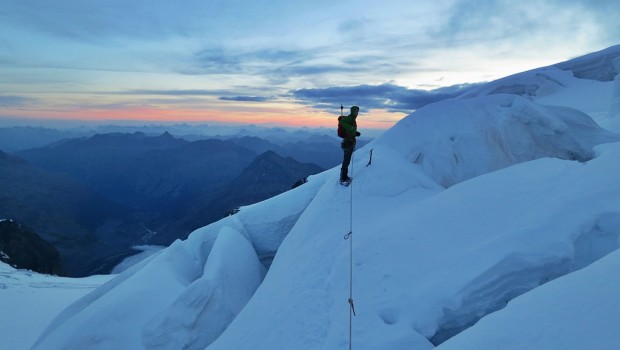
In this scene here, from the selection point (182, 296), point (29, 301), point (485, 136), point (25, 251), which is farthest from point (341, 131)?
point (25, 251)

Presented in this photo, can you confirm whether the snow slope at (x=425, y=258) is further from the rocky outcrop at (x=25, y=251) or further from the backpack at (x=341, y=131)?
the rocky outcrop at (x=25, y=251)

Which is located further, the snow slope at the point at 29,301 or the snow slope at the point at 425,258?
the snow slope at the point at 29,301

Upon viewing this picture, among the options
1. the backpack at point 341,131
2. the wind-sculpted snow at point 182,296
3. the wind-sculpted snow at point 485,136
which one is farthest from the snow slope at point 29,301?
the wind-sculpted snow at point 485,136

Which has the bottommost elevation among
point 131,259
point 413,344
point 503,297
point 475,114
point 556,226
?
point 131,259

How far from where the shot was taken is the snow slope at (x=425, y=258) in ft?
21.9

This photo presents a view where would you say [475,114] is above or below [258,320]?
above

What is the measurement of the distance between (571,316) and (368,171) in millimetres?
11601

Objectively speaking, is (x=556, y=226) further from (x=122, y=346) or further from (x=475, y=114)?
(x=122, y=346)

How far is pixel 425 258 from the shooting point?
9586 millimetres

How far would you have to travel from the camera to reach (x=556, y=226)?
8477 millimetres

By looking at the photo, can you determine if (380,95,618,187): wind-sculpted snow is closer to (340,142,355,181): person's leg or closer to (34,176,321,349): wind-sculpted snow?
(340,142,355,181): person's leg

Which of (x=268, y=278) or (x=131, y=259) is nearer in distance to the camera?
(x=268, y=278)

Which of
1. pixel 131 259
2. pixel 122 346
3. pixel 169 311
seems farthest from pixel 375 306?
pixel 131 259

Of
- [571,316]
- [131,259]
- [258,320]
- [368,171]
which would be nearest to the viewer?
[571,316]
